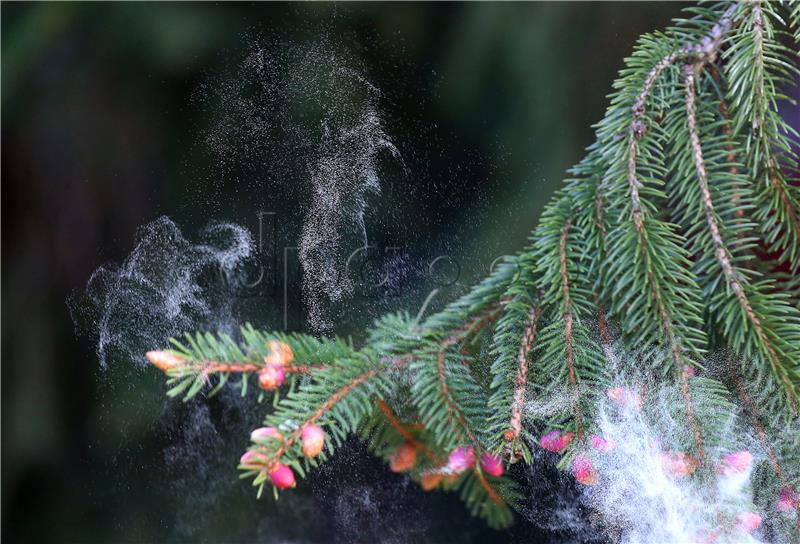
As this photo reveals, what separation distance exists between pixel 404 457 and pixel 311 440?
91 millimetres

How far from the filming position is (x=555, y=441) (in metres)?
0.30

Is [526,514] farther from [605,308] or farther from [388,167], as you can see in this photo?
[388,167]

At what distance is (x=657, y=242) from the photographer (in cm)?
28

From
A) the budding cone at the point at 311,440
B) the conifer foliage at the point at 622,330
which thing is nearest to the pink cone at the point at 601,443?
the conifer foliage at the point at 622,330

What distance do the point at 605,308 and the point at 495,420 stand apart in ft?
0.22

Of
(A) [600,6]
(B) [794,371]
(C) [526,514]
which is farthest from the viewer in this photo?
(A) [600,6]

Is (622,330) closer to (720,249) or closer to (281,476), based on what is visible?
(720,249)

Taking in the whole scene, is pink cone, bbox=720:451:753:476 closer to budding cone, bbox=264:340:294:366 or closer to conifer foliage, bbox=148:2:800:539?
conifer foliage, bbox=148:2:800:539

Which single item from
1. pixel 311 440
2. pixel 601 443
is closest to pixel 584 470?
pixel 601 443

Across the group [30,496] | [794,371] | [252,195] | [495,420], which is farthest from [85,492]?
[794,371]

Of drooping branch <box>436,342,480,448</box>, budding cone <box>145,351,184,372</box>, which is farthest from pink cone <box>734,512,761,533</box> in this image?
budding cone <box>145,351,184,372</box>

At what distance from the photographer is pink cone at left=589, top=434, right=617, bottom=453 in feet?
0.95

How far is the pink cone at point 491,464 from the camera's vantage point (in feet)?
1.00

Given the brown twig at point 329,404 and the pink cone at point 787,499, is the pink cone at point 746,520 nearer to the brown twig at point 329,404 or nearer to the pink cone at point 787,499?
the pink cone at point 787,499
